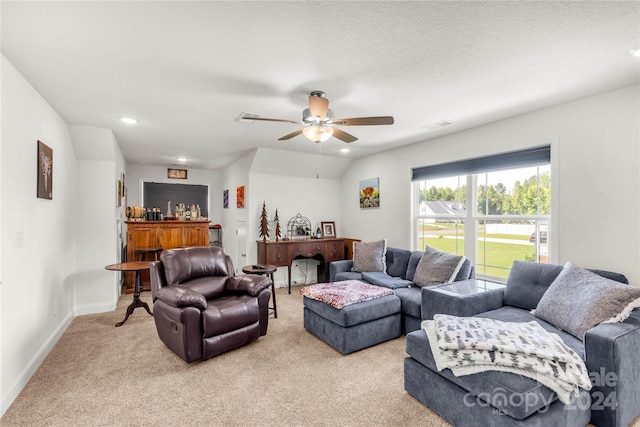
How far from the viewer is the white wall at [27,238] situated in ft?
6.77

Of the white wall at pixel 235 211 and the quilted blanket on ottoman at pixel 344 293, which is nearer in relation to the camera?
the quilted blanket on ottoman at pixel 344 293

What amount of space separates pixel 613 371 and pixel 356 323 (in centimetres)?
172

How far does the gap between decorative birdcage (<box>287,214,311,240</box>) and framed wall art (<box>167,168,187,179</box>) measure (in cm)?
303

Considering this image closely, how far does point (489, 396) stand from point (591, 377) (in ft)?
2.35

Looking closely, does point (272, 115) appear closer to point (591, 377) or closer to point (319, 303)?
point (319, 303)

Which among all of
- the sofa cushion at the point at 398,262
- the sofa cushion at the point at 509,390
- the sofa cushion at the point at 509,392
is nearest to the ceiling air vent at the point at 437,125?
the sofa cushion at the point at 398,262

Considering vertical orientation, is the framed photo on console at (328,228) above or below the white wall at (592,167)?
below

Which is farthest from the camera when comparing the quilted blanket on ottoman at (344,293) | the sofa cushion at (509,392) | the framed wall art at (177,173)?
the framed wall art at (177,173)

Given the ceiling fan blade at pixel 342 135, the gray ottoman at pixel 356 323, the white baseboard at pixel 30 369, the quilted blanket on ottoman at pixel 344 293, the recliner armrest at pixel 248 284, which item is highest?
the ceiling fan blade at pixel 342 135

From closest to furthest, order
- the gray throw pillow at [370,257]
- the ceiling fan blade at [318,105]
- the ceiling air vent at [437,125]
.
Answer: the ceiling fan blade at [318,105] < the ceiling air vent at [437,125] < the gray throw pillow at [370,257]

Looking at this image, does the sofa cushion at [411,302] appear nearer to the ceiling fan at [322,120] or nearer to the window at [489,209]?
the window at [489,209]

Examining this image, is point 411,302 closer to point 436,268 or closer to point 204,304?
point 436,268

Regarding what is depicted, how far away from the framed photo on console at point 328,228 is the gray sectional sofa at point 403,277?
129 centimetres

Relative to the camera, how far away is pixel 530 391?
1.52m
